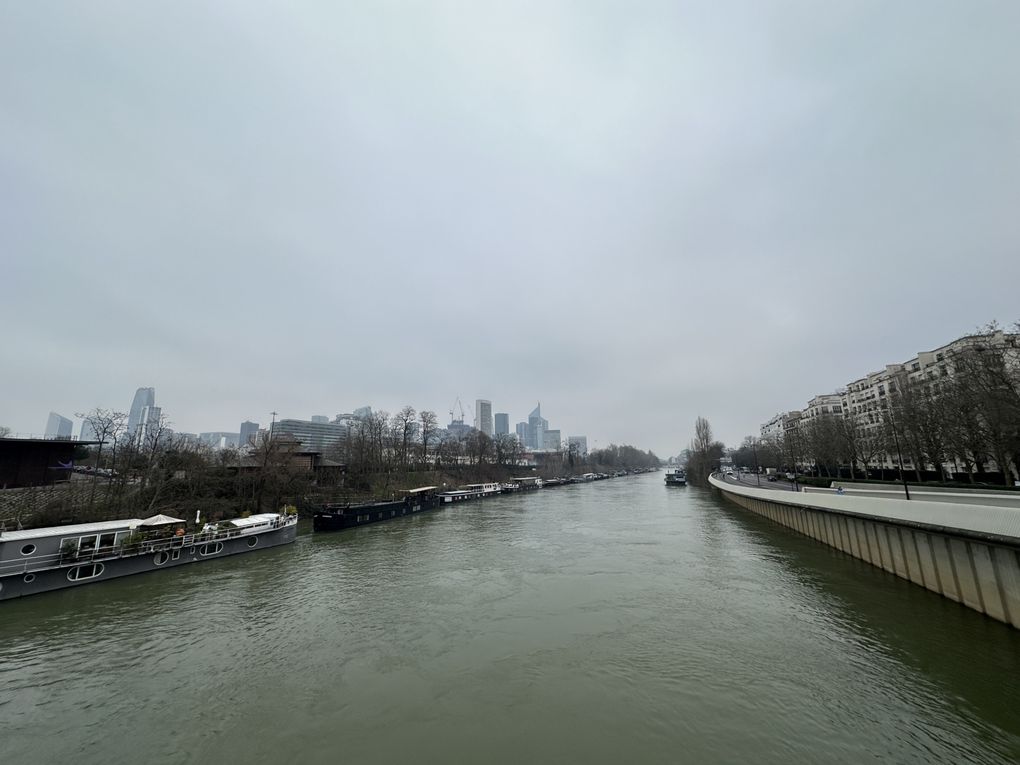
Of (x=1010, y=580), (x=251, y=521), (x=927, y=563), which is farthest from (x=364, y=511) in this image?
(x=1010, y=580)

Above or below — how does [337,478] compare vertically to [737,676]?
above

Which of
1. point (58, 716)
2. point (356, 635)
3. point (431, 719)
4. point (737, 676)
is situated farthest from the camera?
point (356, 635)

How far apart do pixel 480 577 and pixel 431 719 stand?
543 inches

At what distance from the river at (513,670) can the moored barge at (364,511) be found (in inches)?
724

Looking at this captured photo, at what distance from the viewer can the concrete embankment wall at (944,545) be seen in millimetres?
14227

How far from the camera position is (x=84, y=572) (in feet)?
77.1

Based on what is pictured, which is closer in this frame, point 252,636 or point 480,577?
point 252,636

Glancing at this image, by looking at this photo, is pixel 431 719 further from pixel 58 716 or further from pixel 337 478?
pixel 337 478

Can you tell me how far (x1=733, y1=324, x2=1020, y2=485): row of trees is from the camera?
111ft

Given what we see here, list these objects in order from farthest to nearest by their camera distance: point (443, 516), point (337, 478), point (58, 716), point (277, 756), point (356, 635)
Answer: point (337, 478) → point (443, 516) → point (356, 635) → point (58, 716) → point (277, 756)

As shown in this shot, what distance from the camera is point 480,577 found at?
24.1 metres

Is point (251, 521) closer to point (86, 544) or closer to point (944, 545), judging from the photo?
point (86, 544)

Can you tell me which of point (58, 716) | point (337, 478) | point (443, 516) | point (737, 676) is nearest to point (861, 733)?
point (737, 676)

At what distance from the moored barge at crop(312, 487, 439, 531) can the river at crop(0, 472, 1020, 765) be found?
18.4m
